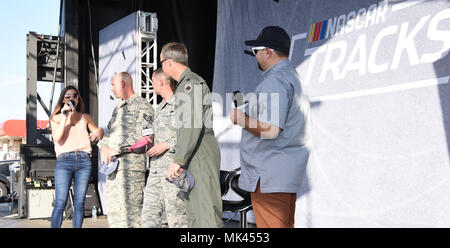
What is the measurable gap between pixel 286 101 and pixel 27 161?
5.66m

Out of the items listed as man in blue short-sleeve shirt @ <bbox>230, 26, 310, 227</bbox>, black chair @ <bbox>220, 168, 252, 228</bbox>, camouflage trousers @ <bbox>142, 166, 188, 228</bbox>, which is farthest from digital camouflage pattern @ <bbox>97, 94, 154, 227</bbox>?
man in blue short-sleeve shirt @ <bbox>230, 26, 310, 227</bbox>

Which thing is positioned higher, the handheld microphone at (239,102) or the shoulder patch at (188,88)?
the shoulder patch at (188,88)

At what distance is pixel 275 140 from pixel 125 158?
5.49ft

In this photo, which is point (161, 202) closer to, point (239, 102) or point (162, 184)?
point (162, 184)

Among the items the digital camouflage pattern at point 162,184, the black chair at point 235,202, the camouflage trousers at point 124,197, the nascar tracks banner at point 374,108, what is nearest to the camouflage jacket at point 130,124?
the camouflage trousers at point 124,197

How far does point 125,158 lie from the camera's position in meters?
3.56

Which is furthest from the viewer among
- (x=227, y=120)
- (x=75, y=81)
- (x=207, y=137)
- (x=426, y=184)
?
(x=75, y=81)

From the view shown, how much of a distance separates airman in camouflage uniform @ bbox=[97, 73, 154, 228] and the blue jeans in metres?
0.28

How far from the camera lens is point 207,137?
2.62 meters

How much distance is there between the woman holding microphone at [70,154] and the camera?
3.82 m

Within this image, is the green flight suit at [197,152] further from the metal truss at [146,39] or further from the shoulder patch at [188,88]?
the metal truss at [146,39]

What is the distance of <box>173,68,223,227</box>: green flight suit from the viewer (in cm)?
250
